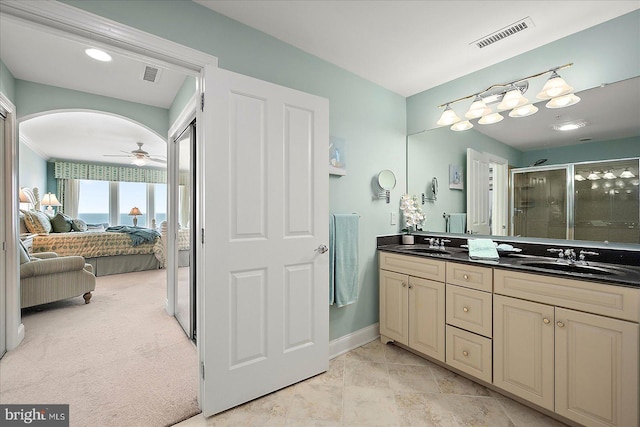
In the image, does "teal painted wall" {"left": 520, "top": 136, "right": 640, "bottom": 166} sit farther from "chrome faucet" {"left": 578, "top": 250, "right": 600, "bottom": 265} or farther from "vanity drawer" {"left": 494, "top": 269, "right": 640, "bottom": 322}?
"vanity drawer" {"left": 494, "top": 269, "right": 640, "bottom": 322}

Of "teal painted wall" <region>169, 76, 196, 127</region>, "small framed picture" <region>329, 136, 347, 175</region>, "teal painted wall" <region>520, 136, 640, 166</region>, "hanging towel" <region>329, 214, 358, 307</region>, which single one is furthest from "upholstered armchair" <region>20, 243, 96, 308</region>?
"teal painted wall" <region>520, 136, 640, 166</region>

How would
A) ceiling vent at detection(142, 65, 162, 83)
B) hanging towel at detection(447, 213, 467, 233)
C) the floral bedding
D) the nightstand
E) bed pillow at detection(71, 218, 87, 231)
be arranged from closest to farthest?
1. ceiling vent at detection(142, 65, 162, 83)
2. hanging towel at detection(447, 213, 467, 233)
3. the nightstand
4. the floral bedding
5. bed pillow at detection(71, 218, 87, 231)

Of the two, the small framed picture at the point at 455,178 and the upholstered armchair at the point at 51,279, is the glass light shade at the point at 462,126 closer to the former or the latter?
the small framed picture at the point at 455,178

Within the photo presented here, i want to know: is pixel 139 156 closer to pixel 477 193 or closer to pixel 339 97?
pixel 339 97

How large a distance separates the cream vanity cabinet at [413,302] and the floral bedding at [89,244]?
5.05 m

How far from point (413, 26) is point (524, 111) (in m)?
1.09

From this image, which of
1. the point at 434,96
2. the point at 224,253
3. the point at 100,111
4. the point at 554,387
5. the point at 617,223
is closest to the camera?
the point at 554,387

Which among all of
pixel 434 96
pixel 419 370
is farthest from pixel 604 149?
pixel 419 370

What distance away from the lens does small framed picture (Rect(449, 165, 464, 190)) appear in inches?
105

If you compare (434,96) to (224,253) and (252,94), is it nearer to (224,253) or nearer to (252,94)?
(252,94)

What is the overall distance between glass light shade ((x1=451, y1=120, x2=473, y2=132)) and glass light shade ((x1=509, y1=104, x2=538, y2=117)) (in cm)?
33

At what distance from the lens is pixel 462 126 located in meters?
2.52

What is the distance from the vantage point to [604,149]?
1.88 metres

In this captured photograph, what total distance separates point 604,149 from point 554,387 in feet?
5.17
